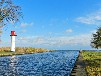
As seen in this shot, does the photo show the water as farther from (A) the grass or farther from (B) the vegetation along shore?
(A) the grass

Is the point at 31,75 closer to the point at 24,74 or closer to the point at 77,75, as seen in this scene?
the point at 24,74

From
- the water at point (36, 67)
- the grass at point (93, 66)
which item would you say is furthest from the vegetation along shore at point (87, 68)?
the water at point (36, 67)

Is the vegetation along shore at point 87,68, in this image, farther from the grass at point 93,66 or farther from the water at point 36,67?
the water at point 36,67

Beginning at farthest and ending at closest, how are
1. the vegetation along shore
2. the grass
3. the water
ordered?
the water, the grass, the vegetation along shore

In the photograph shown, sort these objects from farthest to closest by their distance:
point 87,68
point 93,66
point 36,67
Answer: point 36,67 < point 93,66 < point 87,68

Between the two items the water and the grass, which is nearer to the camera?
the grass

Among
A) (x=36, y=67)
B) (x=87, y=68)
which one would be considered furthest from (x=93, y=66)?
(x=36, y=67)

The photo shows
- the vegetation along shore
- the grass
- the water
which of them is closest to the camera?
the vegetation along shore

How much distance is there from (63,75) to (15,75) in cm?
Answer: 651

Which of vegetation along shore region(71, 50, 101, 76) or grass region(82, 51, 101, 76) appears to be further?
grass region(82, 51, 101, 76)

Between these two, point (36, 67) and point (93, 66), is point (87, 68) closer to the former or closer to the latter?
point (93, 66)

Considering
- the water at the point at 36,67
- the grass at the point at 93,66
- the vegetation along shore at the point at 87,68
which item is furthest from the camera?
the water at the point at 36,67

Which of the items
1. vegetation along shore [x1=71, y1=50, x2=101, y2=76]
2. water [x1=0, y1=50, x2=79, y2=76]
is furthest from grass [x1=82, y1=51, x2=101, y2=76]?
water [x1=0, y1=50, x2=79, y2=76]

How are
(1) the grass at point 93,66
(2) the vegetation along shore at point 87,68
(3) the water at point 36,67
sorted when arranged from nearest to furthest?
1. (2) the vegetation along shore at point 87,68
2. (1) the grass at point 93,66
3. (3) the water at point 36,67
